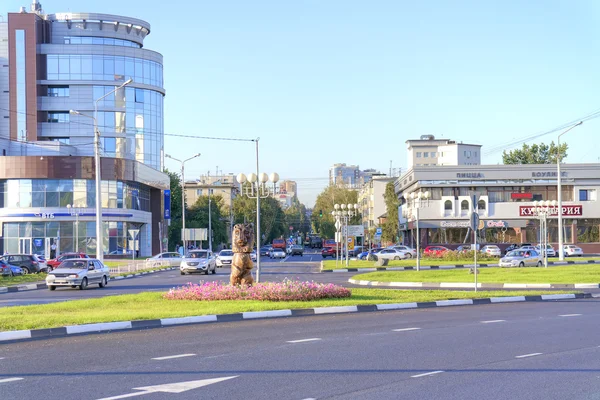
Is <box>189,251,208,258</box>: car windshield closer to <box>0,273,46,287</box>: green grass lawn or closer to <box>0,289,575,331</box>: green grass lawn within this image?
<box>0,273,46,287</box>: green grass lawn

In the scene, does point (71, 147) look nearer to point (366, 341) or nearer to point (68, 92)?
point (68, 92)

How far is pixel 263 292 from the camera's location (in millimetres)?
20422

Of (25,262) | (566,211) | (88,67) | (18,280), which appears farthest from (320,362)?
(88,67)

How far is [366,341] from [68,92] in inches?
3168

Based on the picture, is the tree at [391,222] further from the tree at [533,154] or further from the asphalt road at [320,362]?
the asphalt road at [320,362]

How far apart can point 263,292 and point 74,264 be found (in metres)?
16.3

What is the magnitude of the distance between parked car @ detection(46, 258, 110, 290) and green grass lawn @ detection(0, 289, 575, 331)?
11696 millimetres

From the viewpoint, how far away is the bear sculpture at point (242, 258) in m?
21.4

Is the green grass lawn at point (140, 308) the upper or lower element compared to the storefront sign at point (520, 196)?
lower

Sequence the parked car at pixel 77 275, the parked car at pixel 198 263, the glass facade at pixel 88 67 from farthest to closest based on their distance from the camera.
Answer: the glass facade at pixel 88 67 < the parked car at pixel 198 263 < the parked car at pixel 77 275

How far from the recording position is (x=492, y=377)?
967cm

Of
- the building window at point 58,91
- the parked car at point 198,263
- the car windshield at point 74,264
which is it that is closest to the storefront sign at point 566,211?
the parked car at point 198,263

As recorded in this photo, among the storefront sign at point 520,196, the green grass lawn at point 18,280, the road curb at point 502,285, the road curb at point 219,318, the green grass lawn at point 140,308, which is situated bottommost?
the green grass lawn at point 18,280

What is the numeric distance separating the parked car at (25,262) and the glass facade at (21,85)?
133 ft
